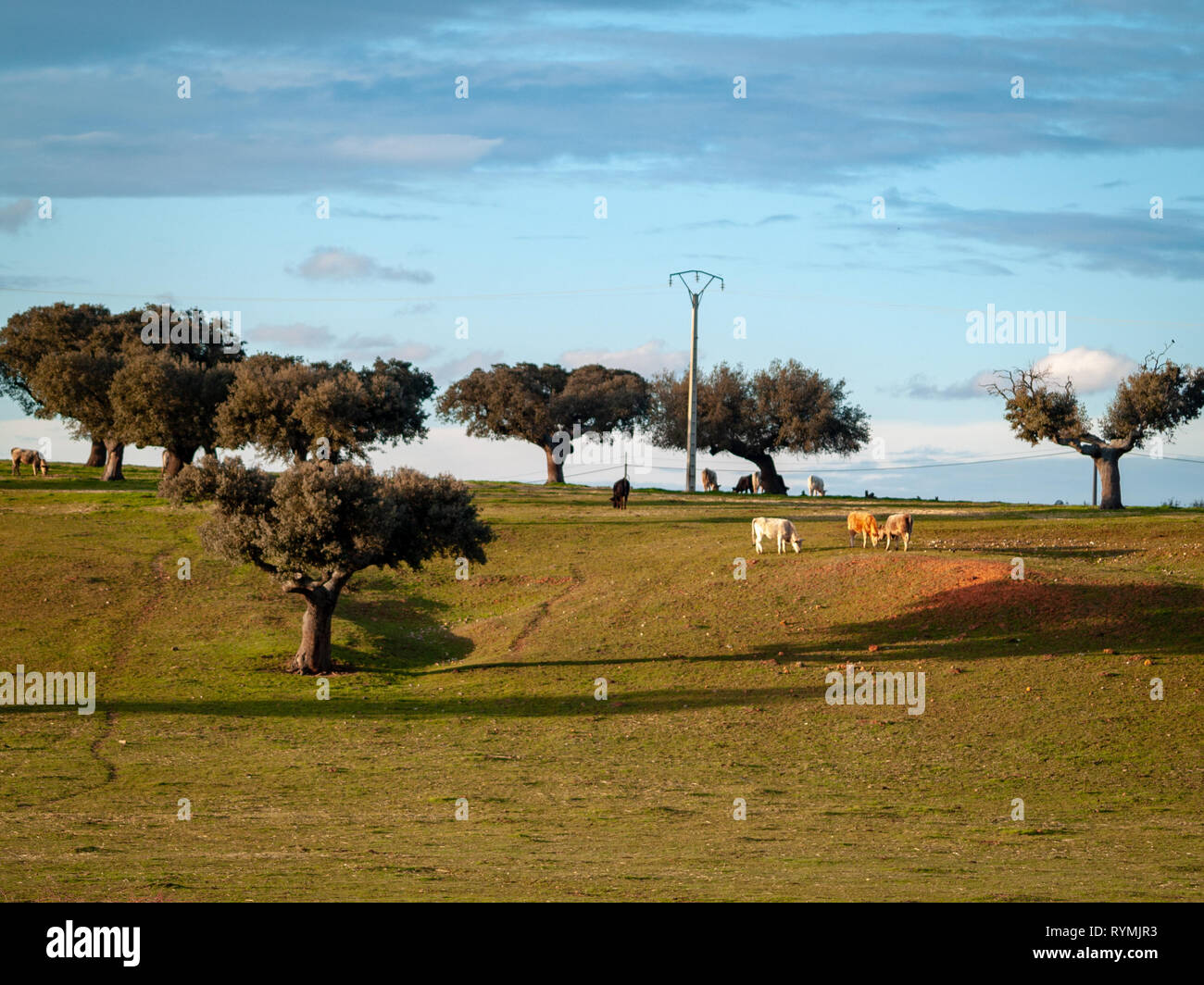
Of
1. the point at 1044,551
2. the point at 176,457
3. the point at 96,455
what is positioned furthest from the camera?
the point at 96,455

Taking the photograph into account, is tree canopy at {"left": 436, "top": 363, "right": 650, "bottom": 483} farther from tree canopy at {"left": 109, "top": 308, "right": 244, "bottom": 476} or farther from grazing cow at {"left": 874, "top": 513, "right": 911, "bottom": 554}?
grazing cow at {"left": 874, "top": 513, "right": 911, "bottom": 554}

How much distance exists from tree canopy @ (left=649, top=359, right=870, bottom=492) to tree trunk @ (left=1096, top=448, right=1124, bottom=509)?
31.4 metres

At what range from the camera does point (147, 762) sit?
24.4m

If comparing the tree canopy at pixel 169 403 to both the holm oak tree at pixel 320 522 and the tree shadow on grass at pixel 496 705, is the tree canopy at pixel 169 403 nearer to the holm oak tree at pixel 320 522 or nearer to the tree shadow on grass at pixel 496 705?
the holm oak tree at pixel 320 522

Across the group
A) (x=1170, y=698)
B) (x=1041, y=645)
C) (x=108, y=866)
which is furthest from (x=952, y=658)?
(x=108, y=866)

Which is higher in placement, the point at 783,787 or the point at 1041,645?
the point at 1041,645

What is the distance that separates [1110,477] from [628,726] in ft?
128

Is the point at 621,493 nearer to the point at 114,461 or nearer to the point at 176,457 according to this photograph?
the point at 176,457

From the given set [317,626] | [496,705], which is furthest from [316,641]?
[496,705]

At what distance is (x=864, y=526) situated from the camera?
41688mm

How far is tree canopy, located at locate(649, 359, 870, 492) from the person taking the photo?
290ft

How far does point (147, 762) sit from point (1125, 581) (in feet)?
87.4
